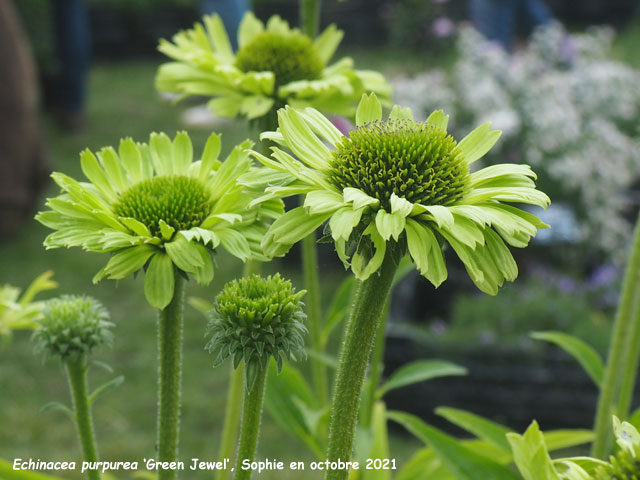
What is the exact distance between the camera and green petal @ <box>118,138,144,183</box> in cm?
67

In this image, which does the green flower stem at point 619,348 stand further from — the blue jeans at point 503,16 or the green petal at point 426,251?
the blue jeans at point 503,16

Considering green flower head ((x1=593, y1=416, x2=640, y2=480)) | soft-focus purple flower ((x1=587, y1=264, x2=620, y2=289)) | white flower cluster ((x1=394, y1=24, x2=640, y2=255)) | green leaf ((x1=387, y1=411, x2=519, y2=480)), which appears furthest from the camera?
white flower cluster ((x1=394, y1=24, x2=640, y2=255))

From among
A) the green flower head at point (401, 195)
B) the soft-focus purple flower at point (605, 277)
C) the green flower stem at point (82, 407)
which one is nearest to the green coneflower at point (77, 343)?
the green flower stem at point (82, 407)

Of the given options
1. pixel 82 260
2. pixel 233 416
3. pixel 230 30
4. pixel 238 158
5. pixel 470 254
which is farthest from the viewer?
pixel 230 30

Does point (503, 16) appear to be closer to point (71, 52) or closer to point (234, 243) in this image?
point (71, 52)

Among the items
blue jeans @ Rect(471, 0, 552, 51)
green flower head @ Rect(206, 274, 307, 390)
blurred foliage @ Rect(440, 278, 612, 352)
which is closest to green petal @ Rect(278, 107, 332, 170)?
green flower head @ Rect(206, 274, 307, 390)

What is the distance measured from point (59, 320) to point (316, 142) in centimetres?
30

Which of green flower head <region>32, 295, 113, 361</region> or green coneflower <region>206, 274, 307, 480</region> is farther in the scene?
green flower head <region>32, 295, 113, 361</region>

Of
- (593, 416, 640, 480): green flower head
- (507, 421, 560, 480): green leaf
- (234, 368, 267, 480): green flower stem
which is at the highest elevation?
(234, 368, 267, 480): green flower stem

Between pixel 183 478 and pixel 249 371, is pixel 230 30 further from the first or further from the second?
pixel 249 371

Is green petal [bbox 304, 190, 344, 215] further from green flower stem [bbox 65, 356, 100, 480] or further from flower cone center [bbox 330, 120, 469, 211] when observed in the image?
green flower stem [bbox 65, 356, 100, 480]

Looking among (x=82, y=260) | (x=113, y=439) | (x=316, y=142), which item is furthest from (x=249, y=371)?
(x=82, y=260)

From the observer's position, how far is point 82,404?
2.21 feet

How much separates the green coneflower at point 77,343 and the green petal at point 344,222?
29cm
